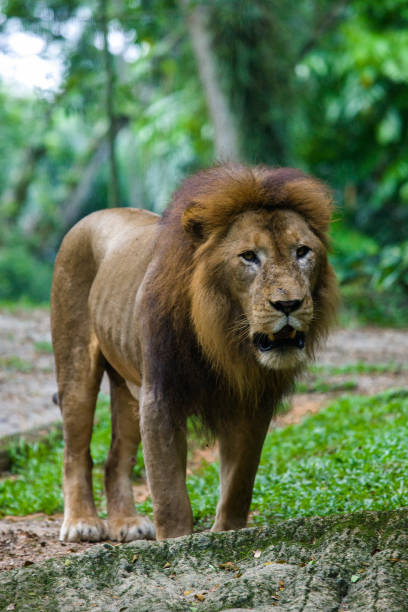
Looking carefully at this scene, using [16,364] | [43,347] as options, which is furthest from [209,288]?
[43,347]

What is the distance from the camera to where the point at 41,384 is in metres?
9.48

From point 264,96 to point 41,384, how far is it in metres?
6.22

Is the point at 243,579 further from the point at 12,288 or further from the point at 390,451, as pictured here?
the point at 12,288

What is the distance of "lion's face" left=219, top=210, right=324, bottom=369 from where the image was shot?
3.23 meters

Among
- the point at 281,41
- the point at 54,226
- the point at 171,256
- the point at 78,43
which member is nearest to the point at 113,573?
the point at 171,256

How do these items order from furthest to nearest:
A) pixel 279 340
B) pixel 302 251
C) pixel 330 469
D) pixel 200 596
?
1. pixel 330 469
2. pixel 302 251
3. pixel 279 340
4. pixel 200 596

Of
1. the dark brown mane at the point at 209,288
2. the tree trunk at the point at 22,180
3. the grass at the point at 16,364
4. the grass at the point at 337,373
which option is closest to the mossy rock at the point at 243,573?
the dark brown mane at the point at 209,288

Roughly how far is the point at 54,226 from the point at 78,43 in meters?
11.2

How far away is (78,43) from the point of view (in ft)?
46.5

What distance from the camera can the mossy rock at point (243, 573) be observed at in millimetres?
2418

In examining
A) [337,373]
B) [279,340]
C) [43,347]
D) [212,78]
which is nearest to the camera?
[279,340]

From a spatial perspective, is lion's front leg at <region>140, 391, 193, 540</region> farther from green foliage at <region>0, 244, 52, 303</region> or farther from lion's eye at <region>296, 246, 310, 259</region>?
green foliage at <region>0, 244, 52, 303</region>

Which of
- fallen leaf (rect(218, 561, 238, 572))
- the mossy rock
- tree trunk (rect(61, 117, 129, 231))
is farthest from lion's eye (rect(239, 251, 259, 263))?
tree trunk (rect(61, 117, 129, 231))

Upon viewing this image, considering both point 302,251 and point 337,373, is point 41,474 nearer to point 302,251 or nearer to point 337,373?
point 302,251
